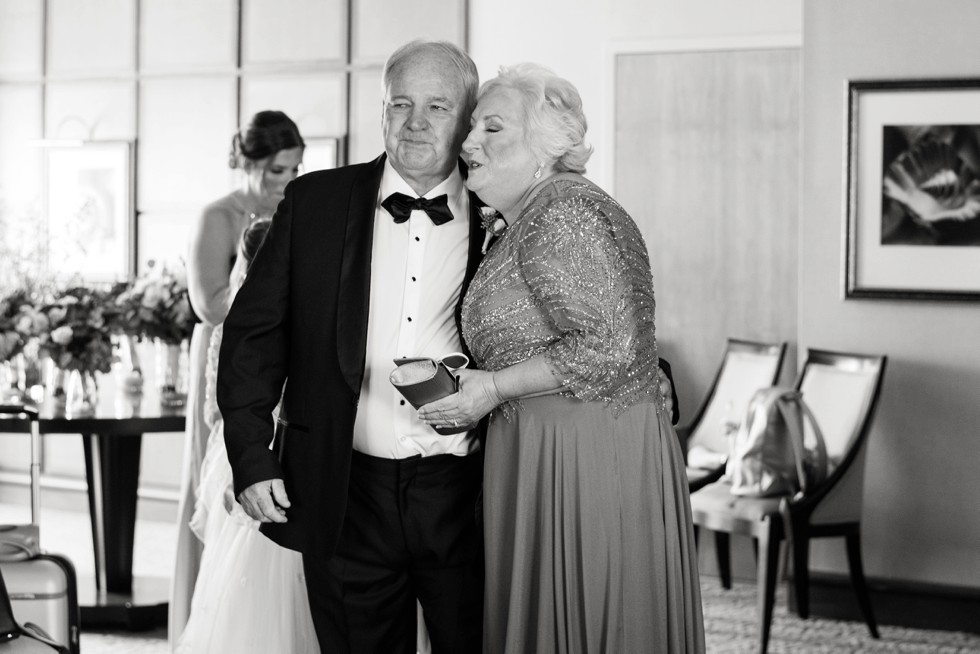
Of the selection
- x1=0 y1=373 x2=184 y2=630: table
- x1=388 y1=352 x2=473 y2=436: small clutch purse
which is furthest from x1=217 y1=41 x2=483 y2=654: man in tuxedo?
x1=0 y1=373 x2=184 y2=630: table

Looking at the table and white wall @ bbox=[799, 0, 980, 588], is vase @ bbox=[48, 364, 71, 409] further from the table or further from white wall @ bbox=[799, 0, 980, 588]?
white wall @ bbox=[799, 0, 980, 588]

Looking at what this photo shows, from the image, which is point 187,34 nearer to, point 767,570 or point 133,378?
point 133,378

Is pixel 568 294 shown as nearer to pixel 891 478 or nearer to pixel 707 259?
pixel 891 478

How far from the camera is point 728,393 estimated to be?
5.57 metres

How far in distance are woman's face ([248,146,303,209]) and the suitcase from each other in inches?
59.4

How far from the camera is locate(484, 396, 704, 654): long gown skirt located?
7.81 ft

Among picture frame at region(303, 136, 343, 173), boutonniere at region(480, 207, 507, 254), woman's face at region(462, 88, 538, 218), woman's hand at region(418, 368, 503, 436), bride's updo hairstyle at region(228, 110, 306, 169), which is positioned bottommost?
woman's hand at region(418, 368, 503, 436)

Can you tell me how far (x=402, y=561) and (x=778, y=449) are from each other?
8.44 feet

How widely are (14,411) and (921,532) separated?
3.56 m

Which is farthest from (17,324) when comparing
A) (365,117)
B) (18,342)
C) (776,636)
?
(776,636)

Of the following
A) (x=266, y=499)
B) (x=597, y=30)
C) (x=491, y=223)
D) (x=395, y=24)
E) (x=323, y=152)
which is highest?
(x=395, y=24)

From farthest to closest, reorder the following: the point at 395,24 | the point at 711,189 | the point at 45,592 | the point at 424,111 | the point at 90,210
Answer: the point at 90,210 → the point at 395,24 → the point at 711,189 → the point at 45,592 → the point at 424,111

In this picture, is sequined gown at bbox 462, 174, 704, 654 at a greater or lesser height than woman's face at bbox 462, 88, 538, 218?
lesser

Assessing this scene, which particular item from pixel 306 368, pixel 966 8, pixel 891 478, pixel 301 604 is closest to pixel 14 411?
pixel 301 604
